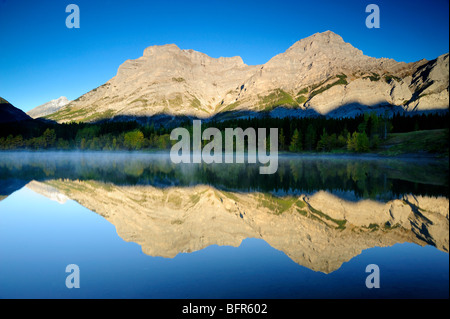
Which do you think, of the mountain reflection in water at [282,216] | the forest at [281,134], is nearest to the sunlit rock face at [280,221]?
the mountain reflection in water at [282,216]

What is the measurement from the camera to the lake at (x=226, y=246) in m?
9.37

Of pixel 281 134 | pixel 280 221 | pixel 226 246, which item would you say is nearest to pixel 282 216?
pixel 280 221

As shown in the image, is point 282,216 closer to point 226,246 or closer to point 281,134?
point 226,246

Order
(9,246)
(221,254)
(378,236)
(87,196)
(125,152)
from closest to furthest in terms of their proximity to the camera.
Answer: (221,254)
(9,246)
(378,236)
(87,196)
(125,152)

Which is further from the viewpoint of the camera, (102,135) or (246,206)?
(102,135)

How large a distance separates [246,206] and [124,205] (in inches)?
368

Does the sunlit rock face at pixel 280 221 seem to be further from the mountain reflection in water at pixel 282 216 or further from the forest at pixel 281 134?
the forest at pixel 281 134

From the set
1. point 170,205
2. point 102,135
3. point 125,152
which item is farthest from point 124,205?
point 102,135

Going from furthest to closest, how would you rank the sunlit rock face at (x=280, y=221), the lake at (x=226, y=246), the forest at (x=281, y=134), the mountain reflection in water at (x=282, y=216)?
the forest at (x=281, y=134)
the mountain reflection in water at (x=282, y=216)
the sunlit rock face at (x=280, y=221)
the lake at (x=226, y=246)

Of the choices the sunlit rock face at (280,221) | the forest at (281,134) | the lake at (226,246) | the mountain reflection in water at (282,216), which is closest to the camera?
the lake at (226,246)

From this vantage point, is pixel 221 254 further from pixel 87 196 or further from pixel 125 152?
pixel 125 152

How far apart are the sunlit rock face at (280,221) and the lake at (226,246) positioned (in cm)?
7

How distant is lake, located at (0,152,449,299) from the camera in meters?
9.37

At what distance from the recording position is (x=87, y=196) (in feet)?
85.4
